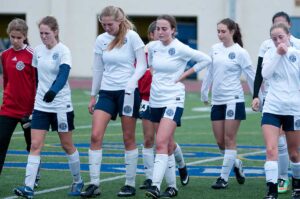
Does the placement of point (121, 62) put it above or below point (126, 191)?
above

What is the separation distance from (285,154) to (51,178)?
2975 mm

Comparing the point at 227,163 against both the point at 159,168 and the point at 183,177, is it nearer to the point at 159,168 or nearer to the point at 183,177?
the point at 183,177

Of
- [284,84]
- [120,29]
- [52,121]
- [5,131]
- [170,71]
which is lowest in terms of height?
[5,131]

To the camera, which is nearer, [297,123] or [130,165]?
[297,123]

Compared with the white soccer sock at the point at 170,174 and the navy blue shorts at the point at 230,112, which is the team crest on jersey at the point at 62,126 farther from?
the navy blue shorts at the point at 230,112

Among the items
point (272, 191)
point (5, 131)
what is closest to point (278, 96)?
point (272, 191)

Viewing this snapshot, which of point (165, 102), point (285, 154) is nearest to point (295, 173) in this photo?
point (285, 154)

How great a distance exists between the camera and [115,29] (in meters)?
10.5

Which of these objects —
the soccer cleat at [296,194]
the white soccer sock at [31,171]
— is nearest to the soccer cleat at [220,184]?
the soccer cleat at [296,194]

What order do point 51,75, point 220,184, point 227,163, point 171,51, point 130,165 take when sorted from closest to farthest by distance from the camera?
1. point 51,75
2. point 171,51
3. point 130,165
4. point 220,184
5. point 227,163

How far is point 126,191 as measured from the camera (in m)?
10.6

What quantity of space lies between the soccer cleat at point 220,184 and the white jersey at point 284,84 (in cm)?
155

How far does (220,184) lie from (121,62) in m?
2.00

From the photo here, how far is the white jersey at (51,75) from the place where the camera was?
1028 cm
